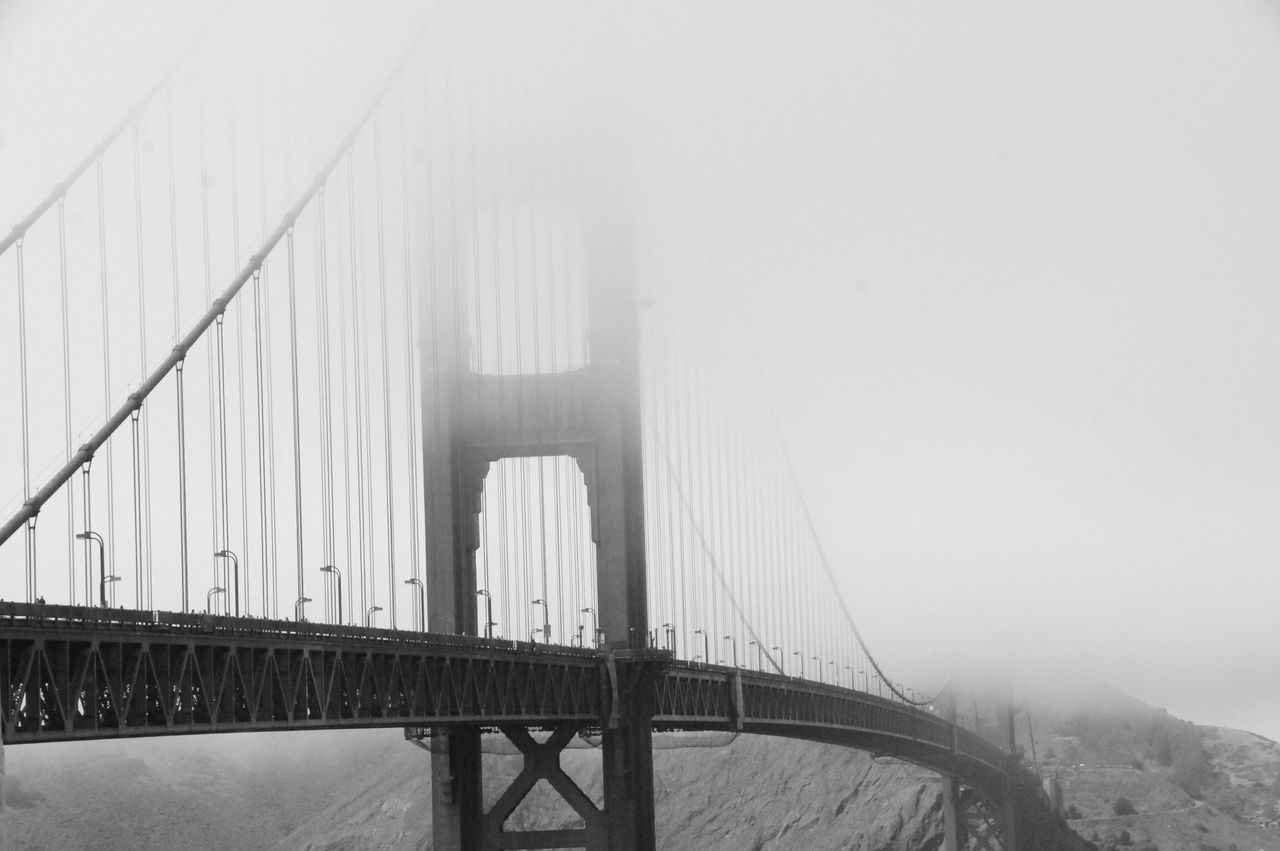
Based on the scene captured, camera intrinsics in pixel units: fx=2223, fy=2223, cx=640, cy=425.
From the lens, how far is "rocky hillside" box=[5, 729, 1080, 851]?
10688 cm

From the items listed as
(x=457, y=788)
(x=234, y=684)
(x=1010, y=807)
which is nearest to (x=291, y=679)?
(x=234, y=684)

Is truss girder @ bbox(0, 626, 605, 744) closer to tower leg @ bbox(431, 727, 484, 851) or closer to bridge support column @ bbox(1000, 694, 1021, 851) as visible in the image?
tower leg @ bbox(431, 727, 484, 851)

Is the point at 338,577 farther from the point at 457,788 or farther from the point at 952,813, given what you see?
the point at 952,813

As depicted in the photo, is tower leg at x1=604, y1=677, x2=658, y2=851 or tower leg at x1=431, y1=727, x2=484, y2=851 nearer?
tower leg at x1=431, y1=727, x2=484, y2=851

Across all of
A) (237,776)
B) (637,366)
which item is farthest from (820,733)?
(237,776)

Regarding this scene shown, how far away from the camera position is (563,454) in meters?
57.2

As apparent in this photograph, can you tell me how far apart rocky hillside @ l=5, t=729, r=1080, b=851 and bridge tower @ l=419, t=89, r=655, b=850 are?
50.0m

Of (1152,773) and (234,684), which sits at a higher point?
(234,684)

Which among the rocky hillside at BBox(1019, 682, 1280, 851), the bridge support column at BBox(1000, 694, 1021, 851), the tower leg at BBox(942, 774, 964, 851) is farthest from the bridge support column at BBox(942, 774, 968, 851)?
the rocky hillside at BBox(1019, 682, 1280, 851)

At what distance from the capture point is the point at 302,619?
36.7 m

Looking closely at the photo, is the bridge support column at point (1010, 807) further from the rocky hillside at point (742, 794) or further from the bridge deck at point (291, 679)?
the bridge deck at point (291, 679)

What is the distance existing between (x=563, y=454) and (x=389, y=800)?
237 feet

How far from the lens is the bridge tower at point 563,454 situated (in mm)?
54156

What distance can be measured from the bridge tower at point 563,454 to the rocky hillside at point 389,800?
5001 cm
